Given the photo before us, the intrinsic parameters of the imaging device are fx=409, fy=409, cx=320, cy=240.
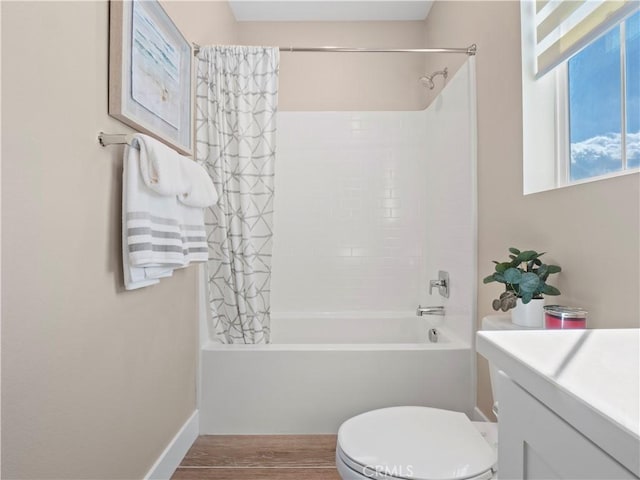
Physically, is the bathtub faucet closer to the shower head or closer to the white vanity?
the shower head

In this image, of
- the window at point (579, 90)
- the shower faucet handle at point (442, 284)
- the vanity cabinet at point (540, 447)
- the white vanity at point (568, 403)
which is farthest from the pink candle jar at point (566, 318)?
the shower faucet handle at point (442, 284)

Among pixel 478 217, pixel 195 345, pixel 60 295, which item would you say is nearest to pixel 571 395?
pixel 60 295

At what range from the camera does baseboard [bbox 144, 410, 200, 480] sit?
166 centimetres

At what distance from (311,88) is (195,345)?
81.4 inches

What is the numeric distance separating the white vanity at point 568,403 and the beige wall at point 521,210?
575mm

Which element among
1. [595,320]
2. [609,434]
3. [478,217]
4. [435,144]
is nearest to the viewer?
[609,434]

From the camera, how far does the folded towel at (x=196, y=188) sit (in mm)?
1550

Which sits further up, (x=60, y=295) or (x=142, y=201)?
(x=142, y=201)

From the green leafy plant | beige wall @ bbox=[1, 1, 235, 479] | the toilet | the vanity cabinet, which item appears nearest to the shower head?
the green leafy plant

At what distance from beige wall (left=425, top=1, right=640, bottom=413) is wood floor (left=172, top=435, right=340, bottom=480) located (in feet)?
2.74

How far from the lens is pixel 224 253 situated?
2.08m

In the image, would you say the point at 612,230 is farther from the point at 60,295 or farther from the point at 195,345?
the point at 195,345

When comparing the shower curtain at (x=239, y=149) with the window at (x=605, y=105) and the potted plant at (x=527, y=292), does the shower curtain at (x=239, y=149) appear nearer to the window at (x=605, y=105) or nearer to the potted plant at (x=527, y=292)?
the potted plant at (x=527, y=292)

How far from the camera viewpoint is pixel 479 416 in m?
2.04
